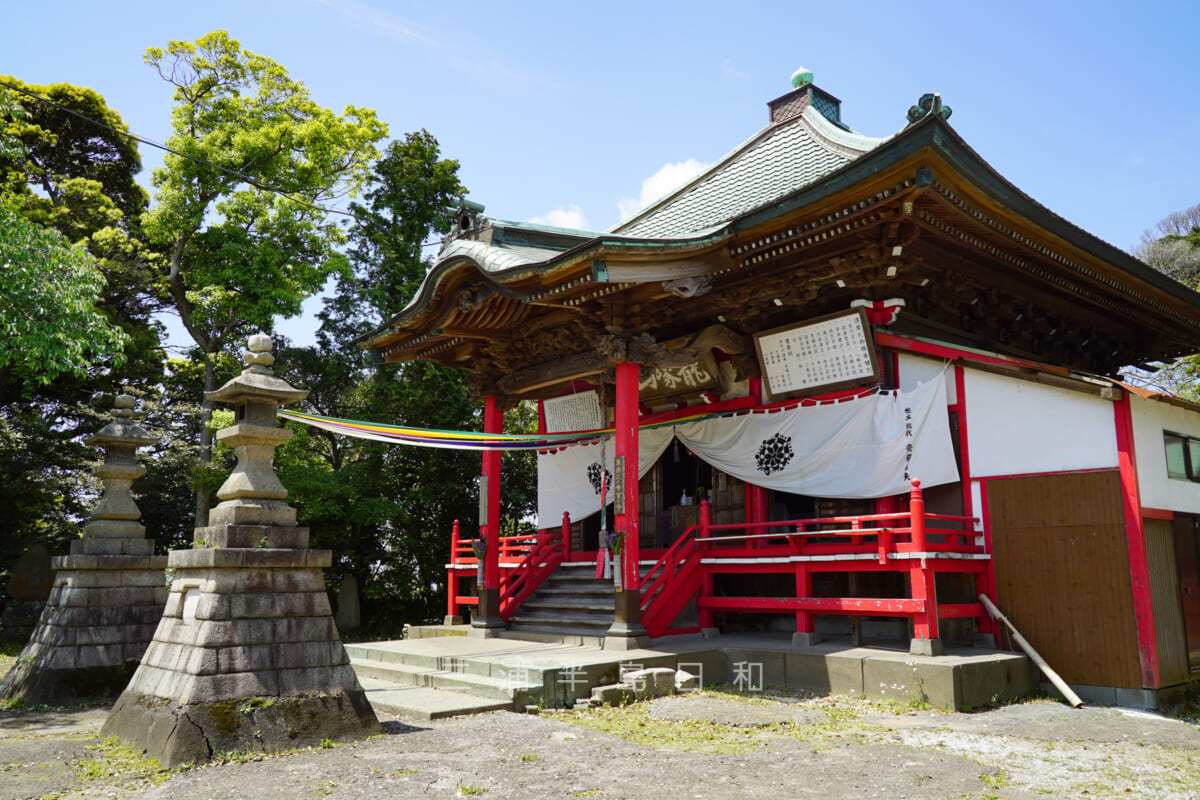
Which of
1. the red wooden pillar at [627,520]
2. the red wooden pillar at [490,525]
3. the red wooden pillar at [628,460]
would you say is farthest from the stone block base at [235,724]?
the red wooden pillar at [490,525]

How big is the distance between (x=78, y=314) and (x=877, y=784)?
10.1 m

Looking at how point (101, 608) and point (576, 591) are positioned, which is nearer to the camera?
point (101, 608)

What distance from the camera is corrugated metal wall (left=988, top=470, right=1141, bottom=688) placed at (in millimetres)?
7680

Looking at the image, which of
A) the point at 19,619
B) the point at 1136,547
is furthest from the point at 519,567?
the point at 19,619

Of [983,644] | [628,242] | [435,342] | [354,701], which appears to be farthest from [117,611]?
[983,644]

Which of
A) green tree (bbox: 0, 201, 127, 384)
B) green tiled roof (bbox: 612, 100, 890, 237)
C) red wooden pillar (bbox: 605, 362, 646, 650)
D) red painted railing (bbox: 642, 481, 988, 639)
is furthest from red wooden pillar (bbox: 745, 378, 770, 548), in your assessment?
green tree (bbox: 0, 201, 127, 384)

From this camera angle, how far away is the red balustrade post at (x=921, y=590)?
24.7 ft

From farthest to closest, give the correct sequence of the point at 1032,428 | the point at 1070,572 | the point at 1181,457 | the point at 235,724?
the point at 1181,457
the point at 1032,428
the point at 1070,572
the point at 235,724

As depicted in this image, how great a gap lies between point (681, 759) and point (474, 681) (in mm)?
2909

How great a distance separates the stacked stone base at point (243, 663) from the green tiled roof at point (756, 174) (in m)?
6.48

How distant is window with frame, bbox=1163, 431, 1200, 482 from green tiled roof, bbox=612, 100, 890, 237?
4.63 metres

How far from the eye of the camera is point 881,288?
8.96 meters

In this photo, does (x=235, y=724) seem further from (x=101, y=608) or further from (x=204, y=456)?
(x=204, y=456)

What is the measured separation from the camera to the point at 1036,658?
775 centimetres
